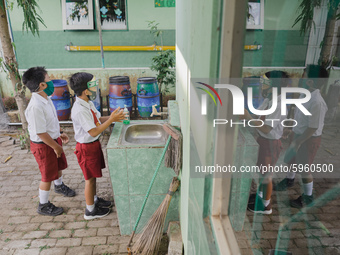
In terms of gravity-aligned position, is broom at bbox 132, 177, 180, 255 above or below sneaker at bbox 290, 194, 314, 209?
below

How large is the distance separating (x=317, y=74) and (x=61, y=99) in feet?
21.2

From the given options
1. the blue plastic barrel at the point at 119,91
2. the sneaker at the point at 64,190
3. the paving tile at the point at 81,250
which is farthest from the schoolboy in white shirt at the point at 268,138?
the blue plastic barrel at the point at 119,91

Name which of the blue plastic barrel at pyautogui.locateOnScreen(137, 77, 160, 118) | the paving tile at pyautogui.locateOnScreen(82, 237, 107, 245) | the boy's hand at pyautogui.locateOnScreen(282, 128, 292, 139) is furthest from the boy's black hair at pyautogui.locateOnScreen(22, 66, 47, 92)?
the boy's hand at pyautogui.locateOnScreen(282, 128, 292, 139)

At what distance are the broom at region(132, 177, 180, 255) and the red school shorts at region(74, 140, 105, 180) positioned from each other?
96cm

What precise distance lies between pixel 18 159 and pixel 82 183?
1.74 meters

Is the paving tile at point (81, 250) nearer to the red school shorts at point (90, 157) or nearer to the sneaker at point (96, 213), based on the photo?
the sneaker at point (96, 213)

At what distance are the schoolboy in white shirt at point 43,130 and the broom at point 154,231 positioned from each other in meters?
1.47

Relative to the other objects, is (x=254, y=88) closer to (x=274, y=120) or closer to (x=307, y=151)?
(x=274, y=120)

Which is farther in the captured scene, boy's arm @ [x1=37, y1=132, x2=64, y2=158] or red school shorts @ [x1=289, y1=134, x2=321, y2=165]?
boy's arm @ [x1=37, y1=132, x2=64, y2=158]

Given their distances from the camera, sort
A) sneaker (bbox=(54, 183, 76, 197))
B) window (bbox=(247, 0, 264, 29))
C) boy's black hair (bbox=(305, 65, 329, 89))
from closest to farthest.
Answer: boy's black hair (bbox=(305, 65, 329, 89)) → window (bbox=(247, 0, 264, 29)) → sneaker (bbox=(54, 183, 76, 197))

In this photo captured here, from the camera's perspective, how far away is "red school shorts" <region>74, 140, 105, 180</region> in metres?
3.34

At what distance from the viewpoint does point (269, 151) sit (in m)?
0.72

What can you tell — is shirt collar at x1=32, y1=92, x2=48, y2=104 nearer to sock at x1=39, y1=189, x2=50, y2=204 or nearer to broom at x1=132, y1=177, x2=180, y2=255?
sock at x1=39, y1=189, x2=50, y2=204

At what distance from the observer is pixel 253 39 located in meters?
0.75
